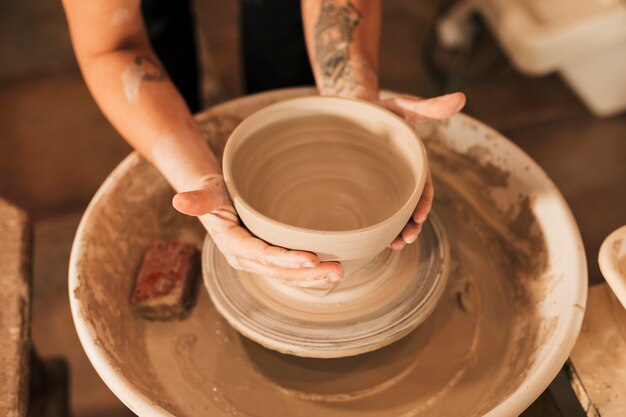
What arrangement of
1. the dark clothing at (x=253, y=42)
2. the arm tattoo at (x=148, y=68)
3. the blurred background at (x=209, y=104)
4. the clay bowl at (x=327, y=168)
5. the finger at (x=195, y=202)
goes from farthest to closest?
1. the blurred background at (x=209, y=104)
2. the dark clothing at (x=253, y=42)
3. the arm tattoo at (x=148, y=68)
4. the clay bowl at (x=327, y=168)
5. the finger at (x=195, y=202)

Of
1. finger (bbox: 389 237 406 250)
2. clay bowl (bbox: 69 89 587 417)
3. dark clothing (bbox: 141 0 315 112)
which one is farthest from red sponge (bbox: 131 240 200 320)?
dark clothing (bbox: 141 0 315 112)

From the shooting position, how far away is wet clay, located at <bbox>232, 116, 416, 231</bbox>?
3.56 ft

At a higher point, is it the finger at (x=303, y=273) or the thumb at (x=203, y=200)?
the thumb at (x=203, y=200)

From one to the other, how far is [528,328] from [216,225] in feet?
1.96

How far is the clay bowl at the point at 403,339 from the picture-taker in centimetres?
105

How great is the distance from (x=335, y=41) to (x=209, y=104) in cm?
130

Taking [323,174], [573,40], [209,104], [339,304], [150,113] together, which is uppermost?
[150,113]

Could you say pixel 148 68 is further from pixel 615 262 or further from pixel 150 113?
pixel 615 262

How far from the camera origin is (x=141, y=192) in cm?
131

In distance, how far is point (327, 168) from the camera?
1175 mm

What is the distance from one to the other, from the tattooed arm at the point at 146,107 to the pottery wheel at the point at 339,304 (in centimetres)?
7

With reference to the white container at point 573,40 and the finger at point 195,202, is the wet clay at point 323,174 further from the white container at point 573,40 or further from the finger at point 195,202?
the white container at point 573,40

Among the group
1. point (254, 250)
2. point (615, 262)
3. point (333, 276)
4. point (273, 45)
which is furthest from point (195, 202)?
point (273, 45)

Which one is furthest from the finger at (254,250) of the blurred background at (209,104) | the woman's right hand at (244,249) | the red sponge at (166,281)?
the blurred background at (209,104)
